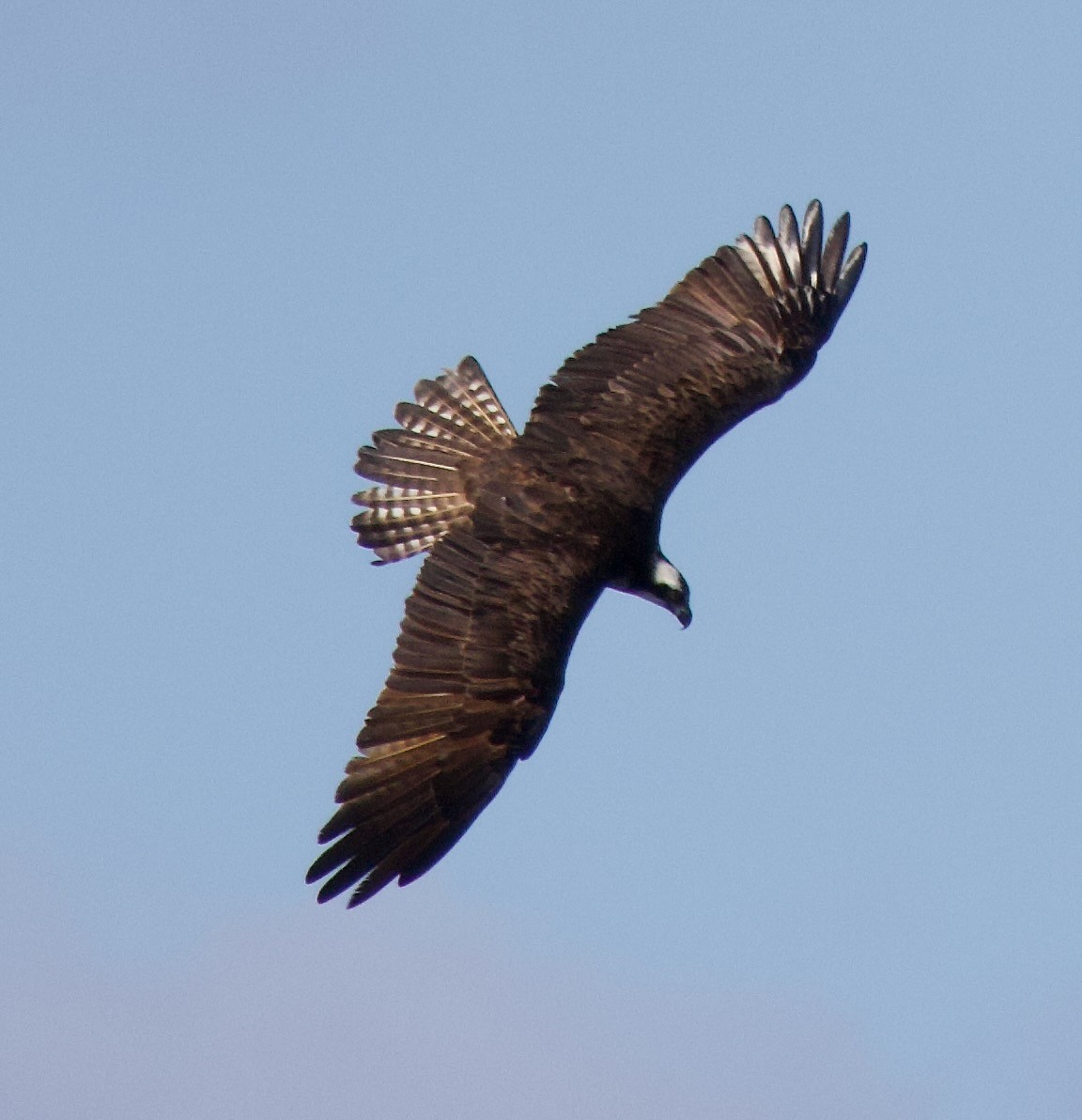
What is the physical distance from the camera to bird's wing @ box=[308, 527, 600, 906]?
1330cm

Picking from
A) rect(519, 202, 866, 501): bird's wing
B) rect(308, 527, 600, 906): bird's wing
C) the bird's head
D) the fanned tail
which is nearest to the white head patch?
the bird's head

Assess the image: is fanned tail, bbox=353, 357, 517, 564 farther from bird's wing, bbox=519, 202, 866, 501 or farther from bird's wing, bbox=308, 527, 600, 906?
bird's wing, bbox=308, 527, 600, 906

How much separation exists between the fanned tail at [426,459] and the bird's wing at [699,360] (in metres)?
1.26

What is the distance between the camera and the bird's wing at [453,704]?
43.7 feet

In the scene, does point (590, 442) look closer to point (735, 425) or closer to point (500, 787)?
point (735, 425)

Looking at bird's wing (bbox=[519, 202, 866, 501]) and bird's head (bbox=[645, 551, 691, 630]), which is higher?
bird's wing (bbox=[519, 202, 866, 501])

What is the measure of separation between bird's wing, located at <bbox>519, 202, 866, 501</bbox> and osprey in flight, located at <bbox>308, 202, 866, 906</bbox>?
1 centimetres

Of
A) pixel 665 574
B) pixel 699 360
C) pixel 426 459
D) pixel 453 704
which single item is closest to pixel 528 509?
pixel 665 574

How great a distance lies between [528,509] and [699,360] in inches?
64.7

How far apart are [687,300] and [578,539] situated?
2.08 meters

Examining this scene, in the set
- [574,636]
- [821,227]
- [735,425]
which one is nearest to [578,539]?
[574,636]

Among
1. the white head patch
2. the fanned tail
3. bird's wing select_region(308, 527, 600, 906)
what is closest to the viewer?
bird's wing select_region(308, 527, 600, 906)

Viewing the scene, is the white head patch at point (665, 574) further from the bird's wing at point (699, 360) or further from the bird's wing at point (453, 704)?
the bird's wing at point (453, 704)

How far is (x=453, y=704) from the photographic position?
13742mm
